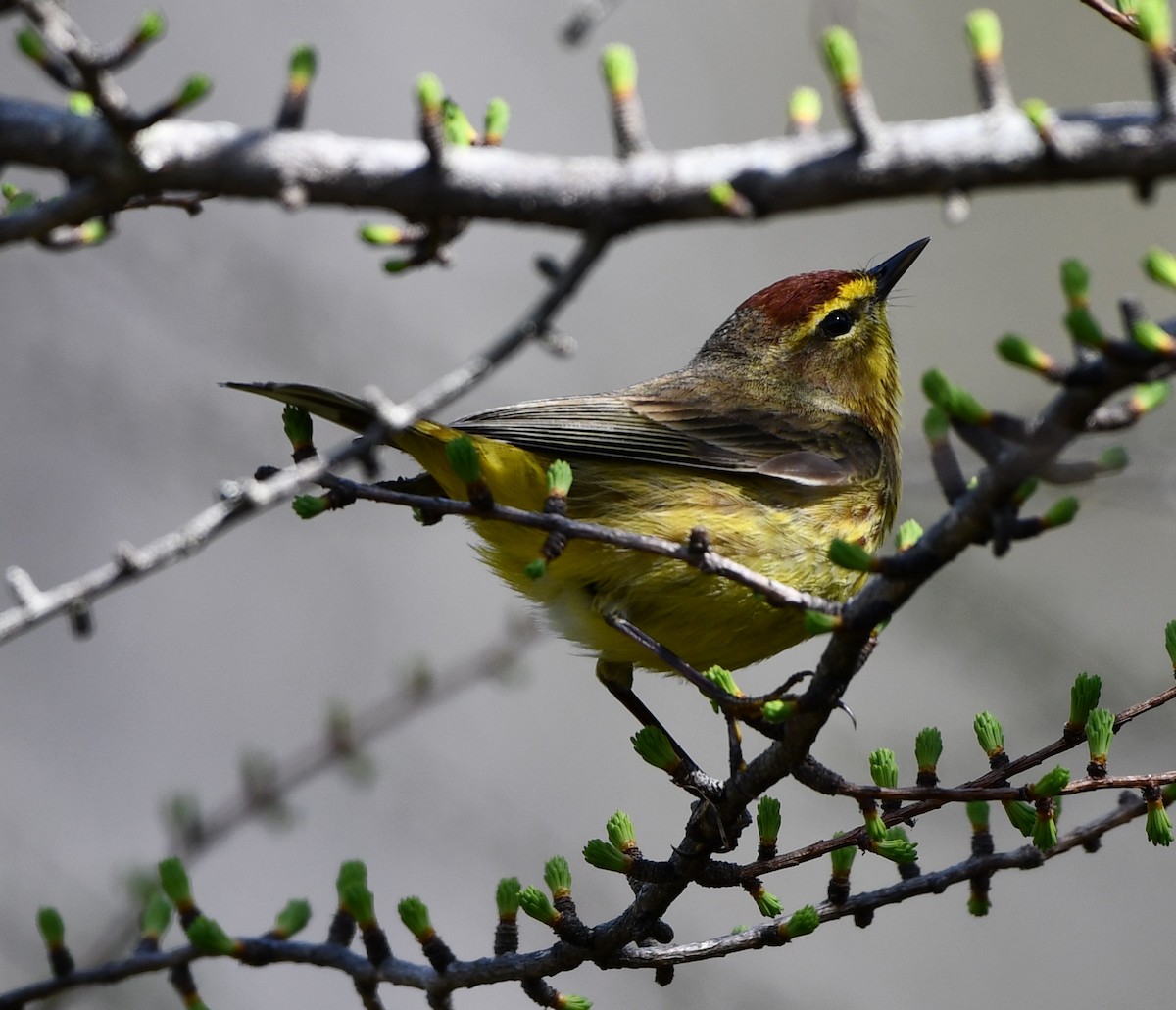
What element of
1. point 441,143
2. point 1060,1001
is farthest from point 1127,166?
point 1060,1001

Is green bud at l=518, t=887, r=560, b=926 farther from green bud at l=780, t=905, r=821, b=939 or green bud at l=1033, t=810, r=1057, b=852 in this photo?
green bud at l=1033, t=810, r=1057, b=852

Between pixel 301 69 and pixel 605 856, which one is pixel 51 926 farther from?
pixel 301 69

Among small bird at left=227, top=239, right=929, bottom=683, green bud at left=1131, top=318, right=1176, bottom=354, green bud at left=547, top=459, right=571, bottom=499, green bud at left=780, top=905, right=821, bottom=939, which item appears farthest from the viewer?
small bird at left=227, top=239, right=929, bottom=683

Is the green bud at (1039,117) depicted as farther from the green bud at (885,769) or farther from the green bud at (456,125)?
the green bud at (885,769)

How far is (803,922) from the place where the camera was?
276 cm

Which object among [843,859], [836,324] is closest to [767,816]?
[843,859]

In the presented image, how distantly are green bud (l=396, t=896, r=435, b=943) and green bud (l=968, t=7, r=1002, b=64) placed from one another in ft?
6.49

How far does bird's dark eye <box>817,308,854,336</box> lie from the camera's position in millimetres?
5121

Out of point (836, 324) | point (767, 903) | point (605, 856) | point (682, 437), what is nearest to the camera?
point (605, 856)

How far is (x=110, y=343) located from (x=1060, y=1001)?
6747mm

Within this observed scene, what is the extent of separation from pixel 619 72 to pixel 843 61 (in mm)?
359

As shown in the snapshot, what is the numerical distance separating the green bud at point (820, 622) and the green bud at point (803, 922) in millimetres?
768

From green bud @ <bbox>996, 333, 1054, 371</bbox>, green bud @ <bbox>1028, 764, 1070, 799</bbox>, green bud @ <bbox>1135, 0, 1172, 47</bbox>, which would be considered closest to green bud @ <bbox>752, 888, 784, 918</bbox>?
green bud @ <bbox>1028, 764, 1070, 799</bbox>

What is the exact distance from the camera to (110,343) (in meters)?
7.35
